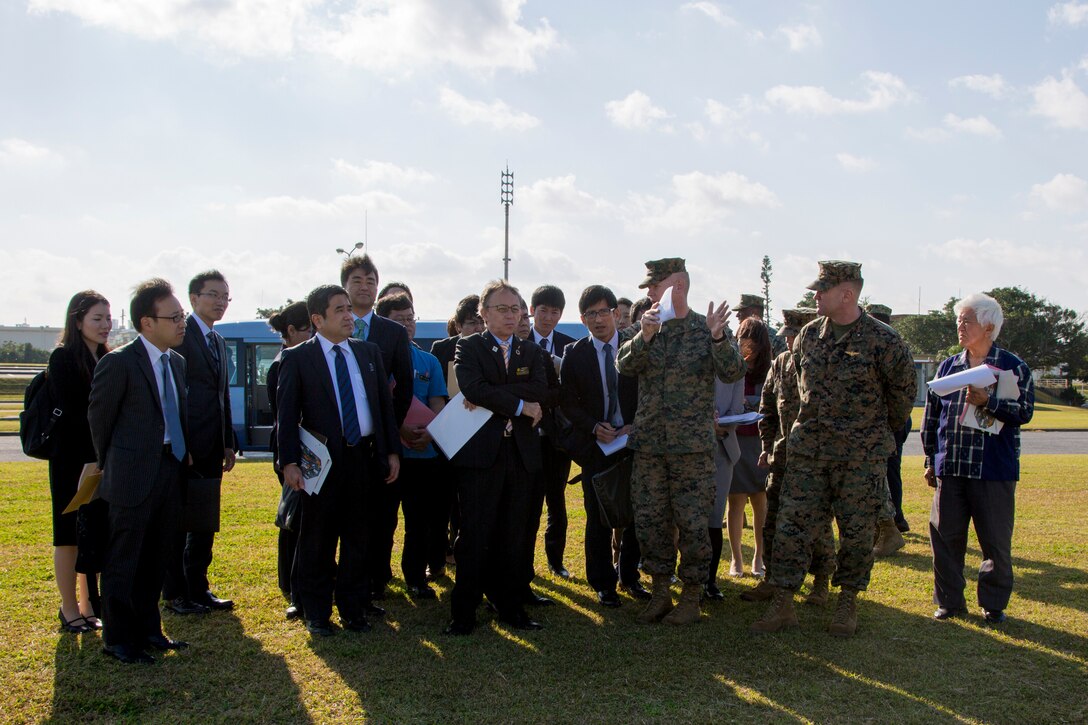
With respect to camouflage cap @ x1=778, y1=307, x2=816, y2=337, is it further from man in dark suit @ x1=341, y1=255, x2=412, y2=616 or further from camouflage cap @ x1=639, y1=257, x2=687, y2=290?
man in dark suit @ x1=341, y1=255, x2=412, y2=616

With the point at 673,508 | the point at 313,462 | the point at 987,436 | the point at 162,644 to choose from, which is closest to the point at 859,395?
the point at 987,436

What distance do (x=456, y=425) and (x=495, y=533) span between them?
2.35ft

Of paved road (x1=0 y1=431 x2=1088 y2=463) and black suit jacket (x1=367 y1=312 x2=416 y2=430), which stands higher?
black suit jacket (x1=367 y1=312 x2=416 y2=430)

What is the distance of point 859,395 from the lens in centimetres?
487

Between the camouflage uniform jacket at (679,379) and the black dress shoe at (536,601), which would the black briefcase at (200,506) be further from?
the camouflage uniform jacket at (679,379)

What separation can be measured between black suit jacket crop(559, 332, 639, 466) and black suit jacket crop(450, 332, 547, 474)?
0.50 m

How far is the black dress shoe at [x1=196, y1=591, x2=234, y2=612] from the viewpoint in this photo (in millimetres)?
5355

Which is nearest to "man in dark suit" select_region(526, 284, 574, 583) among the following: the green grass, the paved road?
the green grass

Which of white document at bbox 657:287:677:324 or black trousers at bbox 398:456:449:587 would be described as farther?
black trousers at bbox 398:456:449:587

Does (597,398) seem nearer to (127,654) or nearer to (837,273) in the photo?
(837,273)

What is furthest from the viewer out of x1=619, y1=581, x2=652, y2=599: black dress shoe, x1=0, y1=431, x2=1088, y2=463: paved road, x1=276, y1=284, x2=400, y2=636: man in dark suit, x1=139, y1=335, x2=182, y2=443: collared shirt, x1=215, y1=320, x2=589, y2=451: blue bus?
x1=215, y1=320, x2=589, y2=451: blue bus

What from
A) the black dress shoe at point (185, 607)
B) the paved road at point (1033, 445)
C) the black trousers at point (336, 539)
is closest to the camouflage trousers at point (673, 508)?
the black trousers at point (336, 539)

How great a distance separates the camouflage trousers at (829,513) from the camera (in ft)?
16.0

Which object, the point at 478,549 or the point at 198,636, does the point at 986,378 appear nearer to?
the point at 478,549
